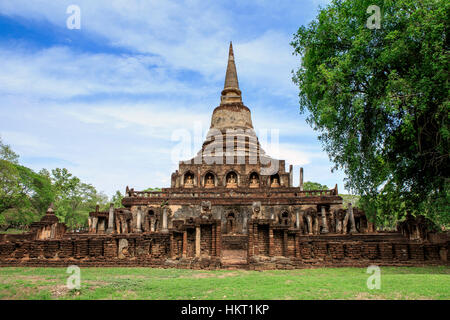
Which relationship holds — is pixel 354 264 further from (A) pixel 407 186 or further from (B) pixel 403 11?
(B) pixel 403 11

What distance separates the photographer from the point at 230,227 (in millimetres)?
23719

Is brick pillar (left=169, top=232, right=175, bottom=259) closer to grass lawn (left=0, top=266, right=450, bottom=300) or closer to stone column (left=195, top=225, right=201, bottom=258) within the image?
stone column (left=195, top=225, right=201, bottom=258)

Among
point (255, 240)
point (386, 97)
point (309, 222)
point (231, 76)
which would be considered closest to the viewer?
point (386, 97)

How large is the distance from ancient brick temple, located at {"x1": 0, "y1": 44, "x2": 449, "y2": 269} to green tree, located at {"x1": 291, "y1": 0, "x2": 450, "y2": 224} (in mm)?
2331

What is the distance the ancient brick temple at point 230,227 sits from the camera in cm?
1163

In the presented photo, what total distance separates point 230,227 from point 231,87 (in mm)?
19704

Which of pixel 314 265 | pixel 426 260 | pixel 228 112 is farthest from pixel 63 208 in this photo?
pixel 426 260

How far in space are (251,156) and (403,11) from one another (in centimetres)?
2158

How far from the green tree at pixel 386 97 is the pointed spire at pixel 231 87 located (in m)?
24.2

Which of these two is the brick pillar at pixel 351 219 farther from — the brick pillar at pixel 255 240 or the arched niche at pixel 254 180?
the brick pillar at pixel 255 240

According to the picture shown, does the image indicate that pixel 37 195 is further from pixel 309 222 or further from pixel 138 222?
pixel 309 222

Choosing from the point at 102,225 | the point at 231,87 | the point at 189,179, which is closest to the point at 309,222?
the point at 189,179
